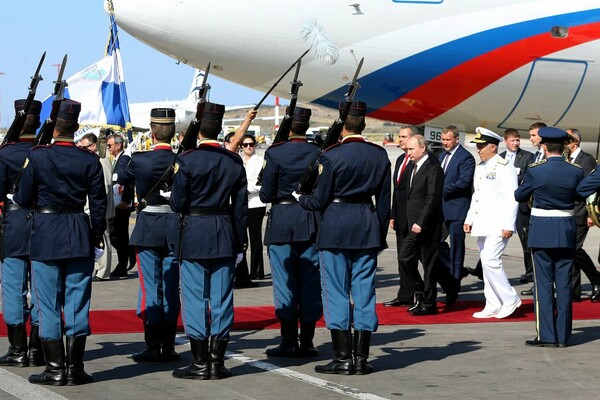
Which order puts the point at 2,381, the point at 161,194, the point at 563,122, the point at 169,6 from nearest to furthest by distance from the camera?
the point at 2,381 < the point at 161,194 < the point at 169,6 < the point at 563,122

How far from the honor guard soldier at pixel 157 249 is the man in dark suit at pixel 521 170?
5762 mm

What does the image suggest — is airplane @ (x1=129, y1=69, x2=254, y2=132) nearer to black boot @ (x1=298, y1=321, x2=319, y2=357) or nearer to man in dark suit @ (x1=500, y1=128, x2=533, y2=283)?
man in dark suit @ (x1=500, y1=128, x2=533, y2=283)

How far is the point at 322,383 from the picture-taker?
7.61 m

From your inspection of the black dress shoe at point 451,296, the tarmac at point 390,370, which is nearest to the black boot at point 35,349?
the tarmac at point 390,370

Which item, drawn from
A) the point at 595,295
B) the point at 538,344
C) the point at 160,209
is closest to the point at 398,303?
the point at 595,295

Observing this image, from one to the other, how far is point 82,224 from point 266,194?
5.98ft

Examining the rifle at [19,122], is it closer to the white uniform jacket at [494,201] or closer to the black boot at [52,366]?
the black boot at [52,366]

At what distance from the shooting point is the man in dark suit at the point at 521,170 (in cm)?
1336

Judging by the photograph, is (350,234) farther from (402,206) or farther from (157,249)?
(402,206)

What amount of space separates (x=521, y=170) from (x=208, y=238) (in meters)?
6.91

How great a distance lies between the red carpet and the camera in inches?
396

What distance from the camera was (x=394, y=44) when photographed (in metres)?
14.1

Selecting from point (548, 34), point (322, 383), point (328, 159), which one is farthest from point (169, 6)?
point (322, 383)

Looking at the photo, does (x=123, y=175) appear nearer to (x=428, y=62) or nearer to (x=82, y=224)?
(x=82, y=224)
